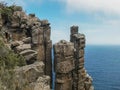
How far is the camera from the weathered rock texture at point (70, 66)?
206ft

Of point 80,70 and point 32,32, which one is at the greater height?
point 32,32

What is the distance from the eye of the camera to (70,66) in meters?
63.6

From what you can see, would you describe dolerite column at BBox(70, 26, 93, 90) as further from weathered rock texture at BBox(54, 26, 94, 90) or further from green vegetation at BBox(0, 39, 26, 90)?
green vegetation at BBox(0, 39, 26, 90)

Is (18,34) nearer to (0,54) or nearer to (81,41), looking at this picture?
(81,41)

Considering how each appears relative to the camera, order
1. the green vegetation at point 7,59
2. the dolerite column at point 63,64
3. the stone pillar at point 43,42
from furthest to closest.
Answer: the stone pillar at point 43,42
the dolerite column at point 63,64
the green vegetation at point 7,59

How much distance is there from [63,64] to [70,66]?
1773mm

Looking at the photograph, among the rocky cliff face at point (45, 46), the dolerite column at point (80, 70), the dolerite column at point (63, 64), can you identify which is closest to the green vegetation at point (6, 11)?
the rocky cliff face at point (45, 46)

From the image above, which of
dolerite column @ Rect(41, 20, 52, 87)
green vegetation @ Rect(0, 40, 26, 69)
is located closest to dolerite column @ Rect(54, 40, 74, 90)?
dolerite column @ Rect(41, 20, 52, 87)

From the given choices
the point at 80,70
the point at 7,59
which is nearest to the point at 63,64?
the point at 80,70

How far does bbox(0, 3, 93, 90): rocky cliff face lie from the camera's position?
59703mm

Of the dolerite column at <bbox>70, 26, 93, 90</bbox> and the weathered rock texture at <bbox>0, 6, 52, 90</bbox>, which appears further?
the weathered rock texture at <bbox>0, 6, 52, 90</bbox>

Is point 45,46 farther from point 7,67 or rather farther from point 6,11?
point 7,67

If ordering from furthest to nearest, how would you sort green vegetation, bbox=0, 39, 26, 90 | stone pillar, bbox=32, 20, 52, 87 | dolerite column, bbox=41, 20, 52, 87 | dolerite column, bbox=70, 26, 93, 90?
dolerite column, bbox=41, 20, 52, 87 < stone pillar, bbox=32, 20, 52, 87 < dolerite column, bbox=70, 26, 93, 90 < green vegetation, bbox=0, 39, 26, 90

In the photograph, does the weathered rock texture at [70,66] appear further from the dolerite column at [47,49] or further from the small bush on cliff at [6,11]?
the small bush on cliff at [6,11]
